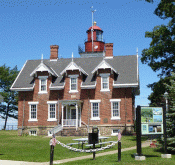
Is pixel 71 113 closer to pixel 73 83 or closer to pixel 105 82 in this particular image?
pixel 73 83

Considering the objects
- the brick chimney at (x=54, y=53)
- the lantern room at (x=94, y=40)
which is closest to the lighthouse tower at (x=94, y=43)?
the lantern room at (x=94, y=40)

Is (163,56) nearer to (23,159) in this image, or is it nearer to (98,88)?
(98,88)

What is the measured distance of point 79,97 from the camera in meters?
36.0

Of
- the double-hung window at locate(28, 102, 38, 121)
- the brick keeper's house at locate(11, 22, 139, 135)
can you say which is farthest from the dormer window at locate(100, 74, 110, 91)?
the double-hung window at locate(28, 102, 38, 121)

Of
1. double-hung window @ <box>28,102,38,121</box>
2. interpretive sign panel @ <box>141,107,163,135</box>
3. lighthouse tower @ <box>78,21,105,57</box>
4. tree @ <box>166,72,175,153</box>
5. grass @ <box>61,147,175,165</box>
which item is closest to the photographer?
grass @ <box>61,147,175,165</box>

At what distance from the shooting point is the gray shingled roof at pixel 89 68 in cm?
3559

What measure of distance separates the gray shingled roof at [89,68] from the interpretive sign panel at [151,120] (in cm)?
1792

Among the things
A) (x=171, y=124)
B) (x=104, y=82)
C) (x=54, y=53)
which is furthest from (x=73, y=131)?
(x=171, y=124)

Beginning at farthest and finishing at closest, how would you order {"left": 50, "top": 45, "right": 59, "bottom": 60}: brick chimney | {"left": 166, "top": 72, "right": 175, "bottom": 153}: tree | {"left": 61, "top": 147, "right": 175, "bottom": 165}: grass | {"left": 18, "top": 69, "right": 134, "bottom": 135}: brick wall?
{"left": 50, "top": 45, "right": 59, "bottom": 60}: brick chimney → {"left": 18, "top": 69, "right": 134, "bottom": 135}: brick wall → {"left": 166, "top": 72, "right": 175, "bottom": 153}: tree → {"left": 61, "top": 147, "right": 175, "bottom": 165}: grass

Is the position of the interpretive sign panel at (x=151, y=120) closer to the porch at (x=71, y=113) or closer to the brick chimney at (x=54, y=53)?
the porch at (x=71, y=113)

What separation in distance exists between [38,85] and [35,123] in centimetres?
455

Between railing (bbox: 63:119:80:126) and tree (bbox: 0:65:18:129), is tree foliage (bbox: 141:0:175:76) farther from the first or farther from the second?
tree (bbox: 0:65:18:129)

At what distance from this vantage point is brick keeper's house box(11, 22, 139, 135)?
3478 cm

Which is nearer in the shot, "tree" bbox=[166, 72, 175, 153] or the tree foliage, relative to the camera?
"tree" bbox=[166, 72, 175, 153]
